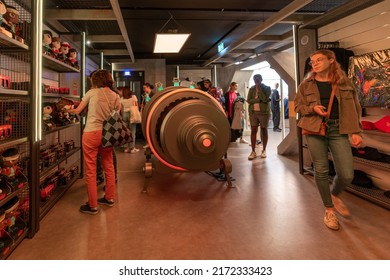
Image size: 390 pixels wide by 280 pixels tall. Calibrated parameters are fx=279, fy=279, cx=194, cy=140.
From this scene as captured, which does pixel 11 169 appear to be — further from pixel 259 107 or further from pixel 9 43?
pixel 259 107

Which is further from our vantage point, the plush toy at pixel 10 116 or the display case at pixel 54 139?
the display case at pixel 54 139

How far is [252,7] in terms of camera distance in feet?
17.5

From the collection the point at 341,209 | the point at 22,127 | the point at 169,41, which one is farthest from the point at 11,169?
the point at 169,41

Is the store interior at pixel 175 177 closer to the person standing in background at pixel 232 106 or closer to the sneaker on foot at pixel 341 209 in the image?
the sneaker on foot at pixel 341 209

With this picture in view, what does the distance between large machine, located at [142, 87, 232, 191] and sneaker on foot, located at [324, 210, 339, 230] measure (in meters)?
1.14

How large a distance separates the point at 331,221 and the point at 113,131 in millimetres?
2120

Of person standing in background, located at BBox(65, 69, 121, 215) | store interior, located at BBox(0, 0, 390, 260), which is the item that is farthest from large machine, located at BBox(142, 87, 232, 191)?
person standing in background, located at BBox(65, 69, 121, 215)

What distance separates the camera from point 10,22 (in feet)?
6.77

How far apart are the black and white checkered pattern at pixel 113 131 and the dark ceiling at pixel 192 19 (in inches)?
56.9

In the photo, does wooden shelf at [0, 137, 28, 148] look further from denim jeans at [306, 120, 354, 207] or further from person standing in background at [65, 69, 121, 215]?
denim jeans at [306, 120, 354, 207]

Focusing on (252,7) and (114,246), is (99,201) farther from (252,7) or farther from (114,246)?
(252,7)

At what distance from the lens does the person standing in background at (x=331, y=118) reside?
2238 mm

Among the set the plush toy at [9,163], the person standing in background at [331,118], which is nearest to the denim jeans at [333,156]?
the person standing in background at [331,118]

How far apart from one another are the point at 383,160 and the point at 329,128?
121 centimetres
